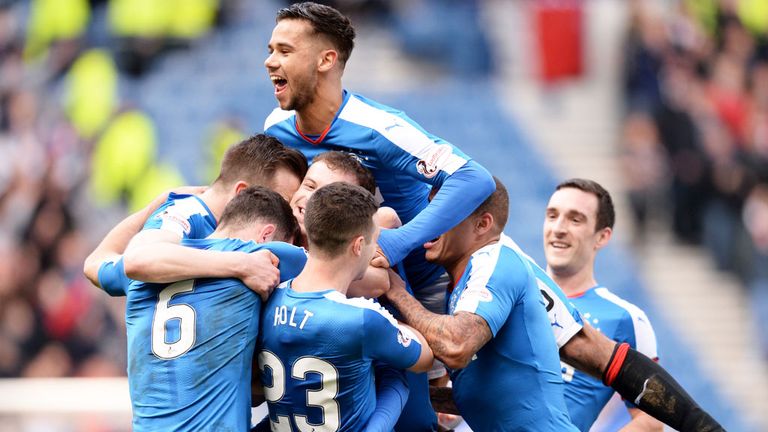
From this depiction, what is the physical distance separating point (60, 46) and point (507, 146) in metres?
6.15

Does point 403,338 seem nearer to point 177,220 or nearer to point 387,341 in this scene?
point 387,341

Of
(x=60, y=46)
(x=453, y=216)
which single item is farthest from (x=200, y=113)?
(x=453, y=216)

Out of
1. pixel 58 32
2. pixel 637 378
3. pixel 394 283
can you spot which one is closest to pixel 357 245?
pixel 394 283

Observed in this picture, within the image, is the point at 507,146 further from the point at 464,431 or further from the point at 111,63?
the point at 464,431

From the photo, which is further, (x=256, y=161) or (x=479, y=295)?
(x=256, y=161)

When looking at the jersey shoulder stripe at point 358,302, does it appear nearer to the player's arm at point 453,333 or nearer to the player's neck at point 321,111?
the player's arm at point 453,333

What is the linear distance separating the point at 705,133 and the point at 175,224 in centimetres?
1265

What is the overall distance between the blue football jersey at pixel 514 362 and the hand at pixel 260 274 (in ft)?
2.92

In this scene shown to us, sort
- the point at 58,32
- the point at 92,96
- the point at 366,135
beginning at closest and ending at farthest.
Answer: the point at 366,135 < the point at 92,96 < the point at 58,32

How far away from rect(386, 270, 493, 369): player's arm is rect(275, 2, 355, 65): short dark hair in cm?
143

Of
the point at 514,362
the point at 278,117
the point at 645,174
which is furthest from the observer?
the point at 645,174

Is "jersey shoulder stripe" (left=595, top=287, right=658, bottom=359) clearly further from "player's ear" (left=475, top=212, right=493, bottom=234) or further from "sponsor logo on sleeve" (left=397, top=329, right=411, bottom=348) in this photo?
"sponsor logo on sleeve" (left=397, top=329, right=411, bottom=348)

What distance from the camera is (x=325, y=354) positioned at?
235 inches

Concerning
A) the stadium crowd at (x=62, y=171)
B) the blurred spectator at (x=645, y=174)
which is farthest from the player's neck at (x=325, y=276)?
the blurred spectator at (x=645, y=174)
